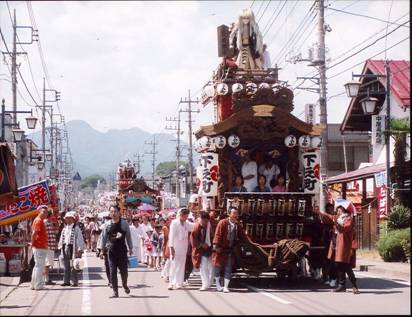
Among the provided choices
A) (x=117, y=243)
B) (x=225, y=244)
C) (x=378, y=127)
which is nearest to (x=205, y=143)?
(x=225, y=244)

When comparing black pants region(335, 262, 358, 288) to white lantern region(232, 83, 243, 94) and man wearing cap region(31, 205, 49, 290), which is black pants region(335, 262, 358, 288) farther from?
man wearing cap region(31, 205, 49, 290)

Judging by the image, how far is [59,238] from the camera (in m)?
18.7

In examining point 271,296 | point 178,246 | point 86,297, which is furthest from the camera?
point 178,246

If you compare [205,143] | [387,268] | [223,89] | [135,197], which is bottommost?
[387,268]

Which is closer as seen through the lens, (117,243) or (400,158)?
(117,243)

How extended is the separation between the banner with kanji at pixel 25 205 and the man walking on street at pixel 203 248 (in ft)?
20.1

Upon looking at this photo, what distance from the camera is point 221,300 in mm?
13703

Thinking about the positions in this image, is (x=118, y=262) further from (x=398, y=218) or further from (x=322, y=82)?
(x=322, y=82)

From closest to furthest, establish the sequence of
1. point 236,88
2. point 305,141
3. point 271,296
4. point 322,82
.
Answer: point 271,296 → point 305,141 → point 236,88 → point 322,82

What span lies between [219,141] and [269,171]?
2.12 m

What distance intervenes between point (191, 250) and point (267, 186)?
3.07 meters

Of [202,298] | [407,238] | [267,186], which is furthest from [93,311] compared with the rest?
[407,238]

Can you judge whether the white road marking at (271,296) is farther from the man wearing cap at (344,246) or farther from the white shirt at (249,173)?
the white shirt at (249,173)

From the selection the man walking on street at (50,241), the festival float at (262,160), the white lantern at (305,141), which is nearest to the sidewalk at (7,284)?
the man walking on street at (50,241)
